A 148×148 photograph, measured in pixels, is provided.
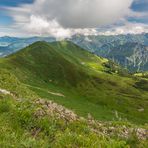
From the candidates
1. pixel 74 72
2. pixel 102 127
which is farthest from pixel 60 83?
pixel 102 127

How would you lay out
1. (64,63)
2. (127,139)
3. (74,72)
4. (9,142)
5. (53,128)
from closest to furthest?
1. (9,142)
2. (53,128)
3. (127,139)
4. (74,72)
5. (64,63)

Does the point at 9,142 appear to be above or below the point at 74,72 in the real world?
→ above

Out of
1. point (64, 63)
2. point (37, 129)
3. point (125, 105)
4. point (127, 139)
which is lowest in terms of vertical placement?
point (125, 105)

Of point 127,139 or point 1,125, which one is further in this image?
point 127,139

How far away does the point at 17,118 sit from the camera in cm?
1277

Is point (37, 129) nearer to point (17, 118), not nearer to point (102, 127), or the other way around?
point (17, 118)

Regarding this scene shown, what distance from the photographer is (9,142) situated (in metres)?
9.65

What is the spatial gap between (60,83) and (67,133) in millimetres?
147666

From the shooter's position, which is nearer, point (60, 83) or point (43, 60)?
point (60, 83)

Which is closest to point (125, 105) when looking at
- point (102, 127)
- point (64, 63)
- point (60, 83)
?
point (60, 83)

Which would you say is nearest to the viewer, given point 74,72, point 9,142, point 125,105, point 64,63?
point 9,142

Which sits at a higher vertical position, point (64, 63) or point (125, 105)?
point (64, 63)

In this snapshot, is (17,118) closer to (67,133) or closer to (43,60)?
(67,133)

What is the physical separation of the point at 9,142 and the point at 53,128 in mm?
2730
